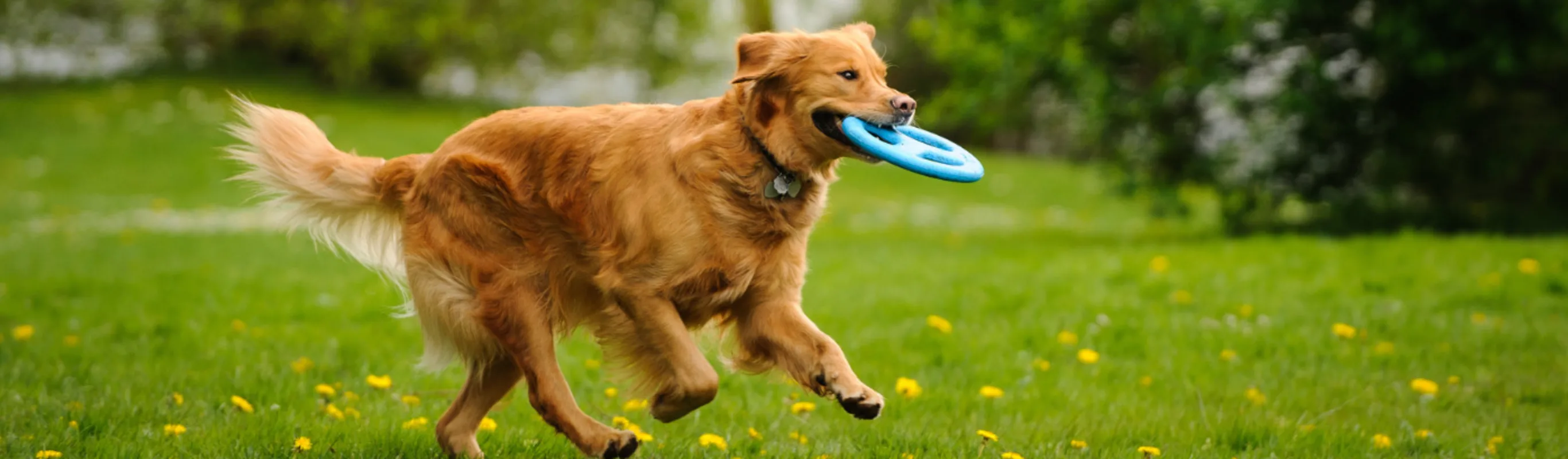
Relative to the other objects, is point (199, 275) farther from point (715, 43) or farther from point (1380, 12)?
point (715, 43)

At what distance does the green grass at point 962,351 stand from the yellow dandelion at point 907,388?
0.15 ft

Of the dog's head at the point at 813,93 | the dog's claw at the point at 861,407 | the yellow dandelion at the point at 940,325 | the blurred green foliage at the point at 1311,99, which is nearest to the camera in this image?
the dog's claw at the point at 861,407

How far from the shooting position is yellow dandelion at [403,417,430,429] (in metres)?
5.12

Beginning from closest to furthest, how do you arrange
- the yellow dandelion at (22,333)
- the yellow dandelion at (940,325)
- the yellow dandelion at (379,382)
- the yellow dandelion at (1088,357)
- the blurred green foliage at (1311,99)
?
the yellow dandelion at (379,382) < the yellow dandelion at (1088,357) < the yellow dandelion at (22,333) < the yellow dandelion at (940,325) < the blurred green foliage at (1311,99)

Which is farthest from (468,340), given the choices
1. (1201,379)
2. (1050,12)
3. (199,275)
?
(1050,12)

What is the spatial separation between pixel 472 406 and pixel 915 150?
1.77 m

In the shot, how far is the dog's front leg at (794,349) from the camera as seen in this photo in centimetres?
406

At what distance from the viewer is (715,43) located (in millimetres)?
36375

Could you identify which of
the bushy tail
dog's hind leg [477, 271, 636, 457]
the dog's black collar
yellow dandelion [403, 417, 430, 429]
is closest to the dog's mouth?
the dog's black collar

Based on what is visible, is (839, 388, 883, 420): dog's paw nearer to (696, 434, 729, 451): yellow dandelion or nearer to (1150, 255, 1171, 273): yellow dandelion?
→ (696, 434, 729, 451): yellow dandelion

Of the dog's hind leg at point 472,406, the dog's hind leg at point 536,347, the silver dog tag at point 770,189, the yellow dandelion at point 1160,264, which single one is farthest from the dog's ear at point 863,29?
the yellow dandelion at point 1160,264

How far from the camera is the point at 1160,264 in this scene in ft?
32.4

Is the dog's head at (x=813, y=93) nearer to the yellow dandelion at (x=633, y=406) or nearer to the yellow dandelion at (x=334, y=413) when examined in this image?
the yellow dandelion at (x=633, y=406)

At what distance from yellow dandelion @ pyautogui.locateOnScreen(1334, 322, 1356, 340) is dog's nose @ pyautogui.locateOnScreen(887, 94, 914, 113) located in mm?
4088
